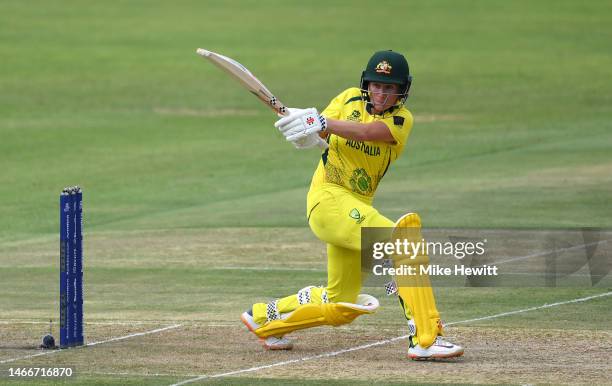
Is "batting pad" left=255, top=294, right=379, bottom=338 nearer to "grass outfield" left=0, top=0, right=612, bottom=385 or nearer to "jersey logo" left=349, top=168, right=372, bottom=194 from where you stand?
"grass outfield" left=0, top=0, right=612, bottom=385

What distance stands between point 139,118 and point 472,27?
1681 centimetres

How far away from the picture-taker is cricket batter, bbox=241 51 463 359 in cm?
888

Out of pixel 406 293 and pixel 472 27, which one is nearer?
pixel 406 293

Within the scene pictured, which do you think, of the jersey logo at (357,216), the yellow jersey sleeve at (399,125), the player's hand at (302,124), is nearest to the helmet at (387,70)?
the yellow jersey sleeve at (399,125)

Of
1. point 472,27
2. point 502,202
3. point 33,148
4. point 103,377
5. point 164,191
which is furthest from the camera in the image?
point 472,27

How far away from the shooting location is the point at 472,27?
42.3 meters

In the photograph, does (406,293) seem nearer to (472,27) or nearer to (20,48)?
(20,48)

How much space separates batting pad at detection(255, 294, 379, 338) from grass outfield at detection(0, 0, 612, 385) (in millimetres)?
183

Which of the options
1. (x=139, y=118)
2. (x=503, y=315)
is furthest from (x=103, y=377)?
(x=139, y=118)

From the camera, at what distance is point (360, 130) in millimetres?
9000

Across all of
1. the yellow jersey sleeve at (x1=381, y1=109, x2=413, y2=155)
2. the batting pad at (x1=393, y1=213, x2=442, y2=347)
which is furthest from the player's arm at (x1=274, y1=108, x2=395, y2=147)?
the batting pad at (x1=393, y1=213, x2=442, y2=347)
